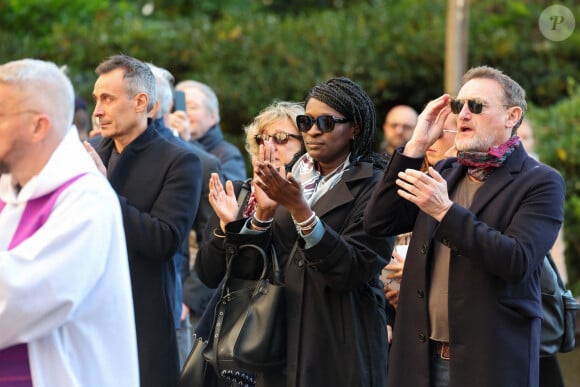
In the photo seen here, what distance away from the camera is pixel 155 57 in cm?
1490

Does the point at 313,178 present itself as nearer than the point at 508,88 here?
No

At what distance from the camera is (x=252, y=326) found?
5.26m

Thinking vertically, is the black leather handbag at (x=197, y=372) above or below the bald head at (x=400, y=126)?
below

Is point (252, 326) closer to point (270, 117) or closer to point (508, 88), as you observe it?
point (270, 117)

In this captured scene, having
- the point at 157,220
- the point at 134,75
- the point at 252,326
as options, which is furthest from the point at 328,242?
the point at 134,75

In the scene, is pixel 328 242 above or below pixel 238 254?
above

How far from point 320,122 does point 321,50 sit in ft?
28.6

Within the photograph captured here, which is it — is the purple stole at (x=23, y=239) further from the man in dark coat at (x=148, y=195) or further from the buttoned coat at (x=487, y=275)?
the man in dark coat at (x=148, y=195)

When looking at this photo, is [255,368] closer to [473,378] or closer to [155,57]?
[473,378]

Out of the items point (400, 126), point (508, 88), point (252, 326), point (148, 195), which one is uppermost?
point (508, 88)

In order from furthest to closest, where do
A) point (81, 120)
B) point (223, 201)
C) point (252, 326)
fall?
point (81, 120)
point (223, 201)
point (252, 326)

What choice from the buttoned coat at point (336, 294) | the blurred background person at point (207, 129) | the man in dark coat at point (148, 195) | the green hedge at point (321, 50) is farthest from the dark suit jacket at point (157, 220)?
the green hedge at point (321, 50)

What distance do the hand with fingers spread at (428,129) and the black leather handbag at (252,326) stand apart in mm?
887

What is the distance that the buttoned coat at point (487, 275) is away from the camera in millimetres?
4730
